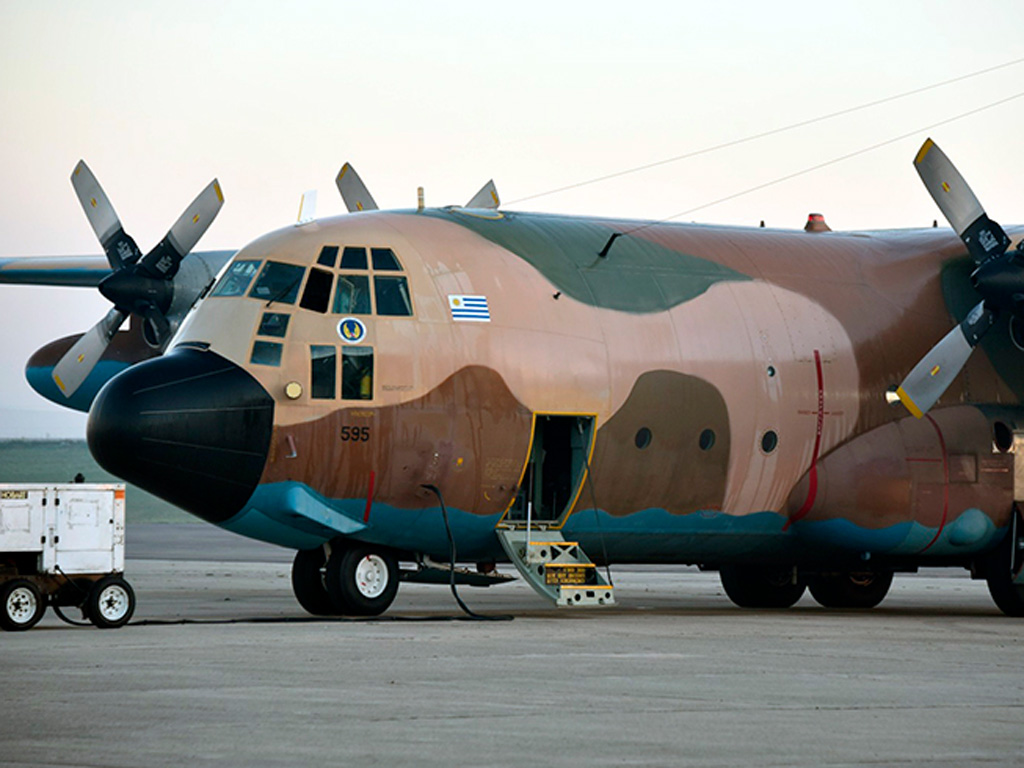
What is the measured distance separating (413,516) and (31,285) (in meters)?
15.2

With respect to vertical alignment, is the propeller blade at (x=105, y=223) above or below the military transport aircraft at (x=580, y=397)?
above

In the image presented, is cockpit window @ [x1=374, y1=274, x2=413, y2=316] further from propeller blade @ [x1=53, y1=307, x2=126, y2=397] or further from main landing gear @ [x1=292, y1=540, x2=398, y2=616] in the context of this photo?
propeller blade @ [x1=53, y1=307, x2=126, y2=397]

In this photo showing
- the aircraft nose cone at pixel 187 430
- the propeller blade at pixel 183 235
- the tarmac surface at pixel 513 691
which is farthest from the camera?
the propeller blade at pixel 183 235

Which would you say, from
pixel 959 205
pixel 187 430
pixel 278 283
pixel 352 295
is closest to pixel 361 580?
pixel 187 430

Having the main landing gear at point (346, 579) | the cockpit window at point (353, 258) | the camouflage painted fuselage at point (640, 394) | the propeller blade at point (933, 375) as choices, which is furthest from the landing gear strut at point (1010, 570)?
the cockpit window at point (353, 258)

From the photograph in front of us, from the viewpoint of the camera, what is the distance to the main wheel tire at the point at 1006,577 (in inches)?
842

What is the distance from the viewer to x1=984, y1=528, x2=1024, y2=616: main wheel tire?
842 inches

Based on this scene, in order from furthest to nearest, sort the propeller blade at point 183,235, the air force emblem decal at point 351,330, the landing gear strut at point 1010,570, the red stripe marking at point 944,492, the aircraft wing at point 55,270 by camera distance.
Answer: the aircraft wing at point 55,270
the propeller blade at point 183,235
the landing gear strut at point 1010,570
the red stripe marking at point 944,492
the air force emblem decal at point 351,330

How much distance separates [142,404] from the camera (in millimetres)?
17031

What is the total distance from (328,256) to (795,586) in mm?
9756

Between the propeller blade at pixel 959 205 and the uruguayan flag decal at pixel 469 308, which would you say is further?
the propeller blade at pixel 959 205

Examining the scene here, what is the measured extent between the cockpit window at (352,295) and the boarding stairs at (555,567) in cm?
325

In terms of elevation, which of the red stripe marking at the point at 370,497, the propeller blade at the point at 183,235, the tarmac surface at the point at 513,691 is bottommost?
the tarmac surface at the point at 513,691

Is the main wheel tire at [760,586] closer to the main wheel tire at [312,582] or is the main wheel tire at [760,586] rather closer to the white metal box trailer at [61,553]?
the main wheel tire at [312,582]
